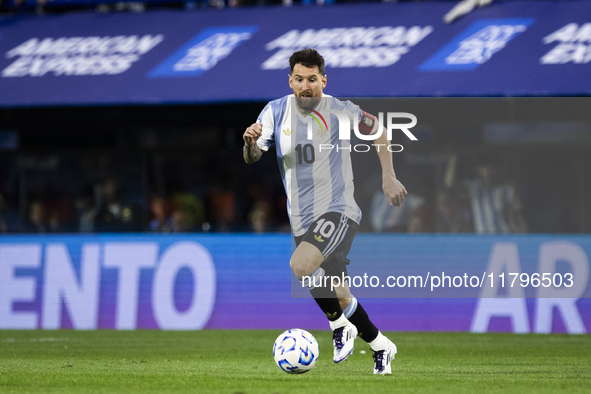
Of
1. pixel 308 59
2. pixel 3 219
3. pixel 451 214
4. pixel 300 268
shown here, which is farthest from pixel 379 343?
pixel 3 219

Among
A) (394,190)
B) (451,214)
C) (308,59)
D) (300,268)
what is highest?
(308,59)

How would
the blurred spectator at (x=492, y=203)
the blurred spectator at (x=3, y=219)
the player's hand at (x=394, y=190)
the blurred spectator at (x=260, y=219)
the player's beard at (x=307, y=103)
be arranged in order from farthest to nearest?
the blurred spectator at (x=3, y=219) → the blurred spectator at (x=260, y=219) → the blurred spectator at (x=492, y=203) → the player's beard at (x=307, y=103) → the player's hand at (x=394, y=190)

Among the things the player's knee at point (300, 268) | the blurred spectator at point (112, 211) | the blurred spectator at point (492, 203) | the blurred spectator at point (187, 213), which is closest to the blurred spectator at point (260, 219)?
the blurred spectator at point (187, 213)

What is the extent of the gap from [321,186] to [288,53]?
527 centimetres

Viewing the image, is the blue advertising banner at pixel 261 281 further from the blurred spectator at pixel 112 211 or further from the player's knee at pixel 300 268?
the player's knee at pixel 300 268

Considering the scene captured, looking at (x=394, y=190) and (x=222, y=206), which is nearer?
(x=394, y=190)

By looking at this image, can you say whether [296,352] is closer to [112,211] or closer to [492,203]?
[492,203]

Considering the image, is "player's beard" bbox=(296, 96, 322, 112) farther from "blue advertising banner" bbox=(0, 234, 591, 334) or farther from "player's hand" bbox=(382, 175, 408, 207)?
"blue advertising banner" bbox=(0, 234, 591, 334)

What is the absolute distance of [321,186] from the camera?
682cm

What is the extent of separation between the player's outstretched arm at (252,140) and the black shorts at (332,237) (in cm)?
65

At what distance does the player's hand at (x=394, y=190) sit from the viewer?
265 inches

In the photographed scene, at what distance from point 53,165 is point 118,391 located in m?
7.09

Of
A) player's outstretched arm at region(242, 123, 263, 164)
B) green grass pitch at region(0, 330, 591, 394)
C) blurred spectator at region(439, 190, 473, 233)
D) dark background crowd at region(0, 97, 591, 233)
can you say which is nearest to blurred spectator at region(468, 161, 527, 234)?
dark background crowd at region(0, 97, 591, 233)

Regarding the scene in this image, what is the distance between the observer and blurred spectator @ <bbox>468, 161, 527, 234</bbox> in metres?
11.1
